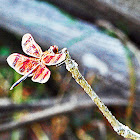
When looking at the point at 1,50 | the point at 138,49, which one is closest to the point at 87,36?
the point at 138,49

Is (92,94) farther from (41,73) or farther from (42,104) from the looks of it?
(42,104)

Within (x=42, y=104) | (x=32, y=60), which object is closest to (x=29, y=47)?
(x=32, y=60)

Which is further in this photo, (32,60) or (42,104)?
(42,104)

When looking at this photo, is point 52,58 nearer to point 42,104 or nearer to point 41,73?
point 41,73

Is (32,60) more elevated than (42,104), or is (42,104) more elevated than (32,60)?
(32,60)

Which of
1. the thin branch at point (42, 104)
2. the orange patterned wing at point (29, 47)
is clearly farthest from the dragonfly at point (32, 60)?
the thin branch at point (42, 104)

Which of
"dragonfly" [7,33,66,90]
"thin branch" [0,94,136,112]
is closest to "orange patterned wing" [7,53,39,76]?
"dragonfly" [7,33,66,90]
